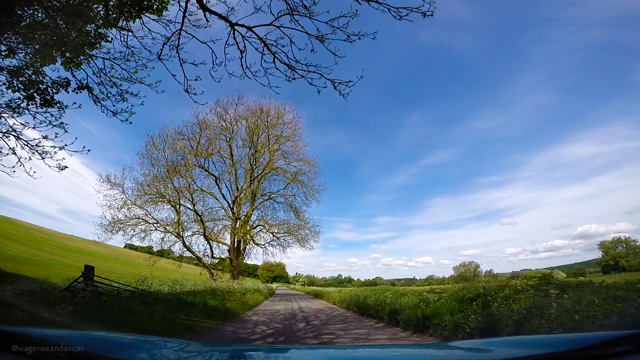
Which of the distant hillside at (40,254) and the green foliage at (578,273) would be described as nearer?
the distant hillside at (40,254)

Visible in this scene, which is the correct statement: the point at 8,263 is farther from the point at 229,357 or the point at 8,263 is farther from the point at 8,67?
the point at 229,357

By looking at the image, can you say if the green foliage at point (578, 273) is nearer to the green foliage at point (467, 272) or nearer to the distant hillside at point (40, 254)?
the green foliage at point (467, 272)

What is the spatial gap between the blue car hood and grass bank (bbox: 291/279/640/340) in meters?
3.07

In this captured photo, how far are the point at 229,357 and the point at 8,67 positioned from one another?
7135mm

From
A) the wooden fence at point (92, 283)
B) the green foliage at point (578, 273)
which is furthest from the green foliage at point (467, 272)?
the wooden fence at point (92, 283)

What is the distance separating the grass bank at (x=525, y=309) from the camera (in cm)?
541

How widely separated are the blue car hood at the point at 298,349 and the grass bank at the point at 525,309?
3.07 metres

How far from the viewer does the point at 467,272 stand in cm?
1125

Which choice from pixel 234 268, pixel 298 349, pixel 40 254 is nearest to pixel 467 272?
pixel 298 349

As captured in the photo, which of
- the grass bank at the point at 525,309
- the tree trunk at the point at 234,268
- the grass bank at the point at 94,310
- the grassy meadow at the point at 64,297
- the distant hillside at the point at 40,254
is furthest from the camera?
the tree trunk at the point at 234,268


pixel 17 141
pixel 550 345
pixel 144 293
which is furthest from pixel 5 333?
pixel 144 293

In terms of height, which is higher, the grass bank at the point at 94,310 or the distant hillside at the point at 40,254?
the distant hillside at the point at 40,254

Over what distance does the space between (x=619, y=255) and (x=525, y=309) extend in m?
2.21

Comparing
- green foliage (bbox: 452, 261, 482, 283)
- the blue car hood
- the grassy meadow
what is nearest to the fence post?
the grassy meadow
